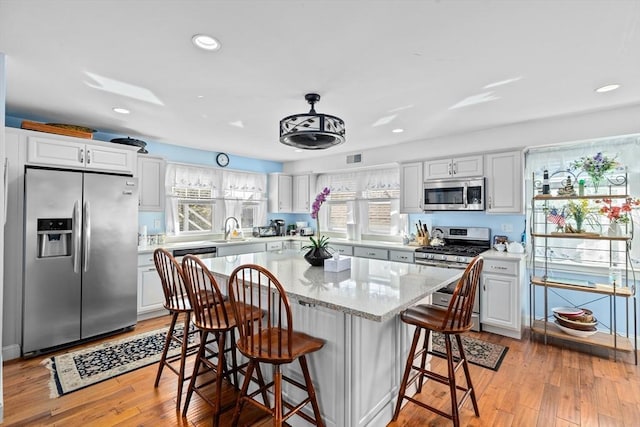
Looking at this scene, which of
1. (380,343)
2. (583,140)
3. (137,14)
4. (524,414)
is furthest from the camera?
(583,140)

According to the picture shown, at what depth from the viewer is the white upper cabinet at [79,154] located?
3021 millimetres

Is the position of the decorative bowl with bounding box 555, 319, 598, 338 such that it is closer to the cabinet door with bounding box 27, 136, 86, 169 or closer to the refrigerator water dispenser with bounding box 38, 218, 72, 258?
the refrigerator water dispenser with bounding box 38, 218, 72, 258

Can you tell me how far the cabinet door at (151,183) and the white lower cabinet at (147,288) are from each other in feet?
2.46

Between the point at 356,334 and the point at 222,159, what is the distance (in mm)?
4372

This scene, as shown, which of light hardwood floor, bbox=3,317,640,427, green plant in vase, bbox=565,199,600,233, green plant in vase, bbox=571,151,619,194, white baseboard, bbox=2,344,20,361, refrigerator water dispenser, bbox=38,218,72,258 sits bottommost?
light hardwood floor, bbox=3,317,640,427

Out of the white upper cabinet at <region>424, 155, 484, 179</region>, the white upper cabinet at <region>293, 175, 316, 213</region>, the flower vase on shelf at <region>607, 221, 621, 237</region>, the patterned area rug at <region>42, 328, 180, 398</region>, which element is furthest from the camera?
the white upper cabinet at <region>293, 175, 316, 213</region>

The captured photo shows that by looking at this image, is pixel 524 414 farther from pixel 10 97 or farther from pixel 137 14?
pixel 10 97

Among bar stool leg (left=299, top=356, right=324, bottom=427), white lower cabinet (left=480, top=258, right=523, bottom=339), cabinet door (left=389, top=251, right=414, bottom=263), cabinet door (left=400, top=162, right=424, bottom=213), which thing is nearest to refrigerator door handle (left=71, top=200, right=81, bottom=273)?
bar stool leg (left=299, top=356, right=324, bottom=427)

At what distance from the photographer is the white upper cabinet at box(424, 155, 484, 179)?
12.9 ft

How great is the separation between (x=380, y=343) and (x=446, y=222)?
2915mm

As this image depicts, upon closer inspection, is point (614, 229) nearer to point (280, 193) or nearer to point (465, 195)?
point (465, 195)

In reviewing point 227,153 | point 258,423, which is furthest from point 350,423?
point 227,153

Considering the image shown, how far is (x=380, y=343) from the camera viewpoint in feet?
6.55

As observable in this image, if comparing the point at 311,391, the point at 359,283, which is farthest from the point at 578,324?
the point at 311,391
